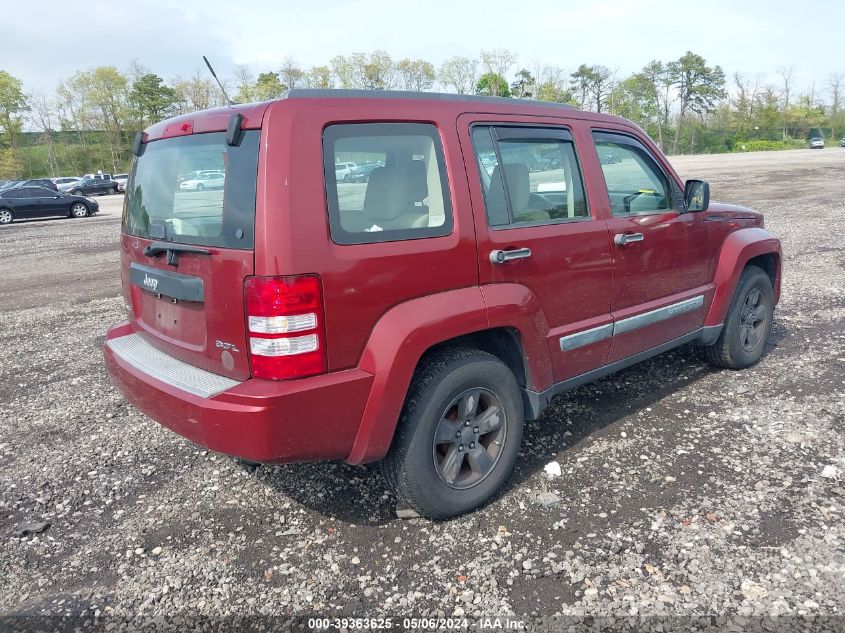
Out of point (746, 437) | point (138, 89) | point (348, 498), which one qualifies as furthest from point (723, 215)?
point (138, 89)

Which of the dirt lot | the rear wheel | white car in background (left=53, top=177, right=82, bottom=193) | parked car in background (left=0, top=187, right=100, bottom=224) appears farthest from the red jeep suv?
white car in background (left=53, top=177, right=82, bottom=193)

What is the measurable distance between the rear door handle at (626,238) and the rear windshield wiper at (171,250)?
7.49 ft

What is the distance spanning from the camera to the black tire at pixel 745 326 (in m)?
4.68

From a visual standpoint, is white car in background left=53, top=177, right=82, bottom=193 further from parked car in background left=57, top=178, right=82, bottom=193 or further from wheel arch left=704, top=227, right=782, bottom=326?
wheel arch left=704, top=227, right=782, bottom=326

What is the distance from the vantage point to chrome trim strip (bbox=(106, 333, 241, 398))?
266 cm

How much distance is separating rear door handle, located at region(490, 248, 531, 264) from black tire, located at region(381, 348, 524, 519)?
18.3 inches

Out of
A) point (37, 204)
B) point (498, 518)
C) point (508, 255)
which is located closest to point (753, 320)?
point (508, 255)

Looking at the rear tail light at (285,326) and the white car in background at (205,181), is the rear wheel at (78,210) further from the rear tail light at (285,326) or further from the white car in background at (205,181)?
the rear tail light at (285,326)

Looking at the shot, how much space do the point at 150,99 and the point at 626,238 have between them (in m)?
79.5

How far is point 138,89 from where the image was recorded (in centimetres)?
7088

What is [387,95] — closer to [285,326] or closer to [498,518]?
[285,326]

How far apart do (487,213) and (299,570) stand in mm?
1891

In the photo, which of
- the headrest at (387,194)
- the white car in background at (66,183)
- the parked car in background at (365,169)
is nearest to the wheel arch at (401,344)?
the headrest at (387,194)

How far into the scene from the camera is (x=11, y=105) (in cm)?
6253
